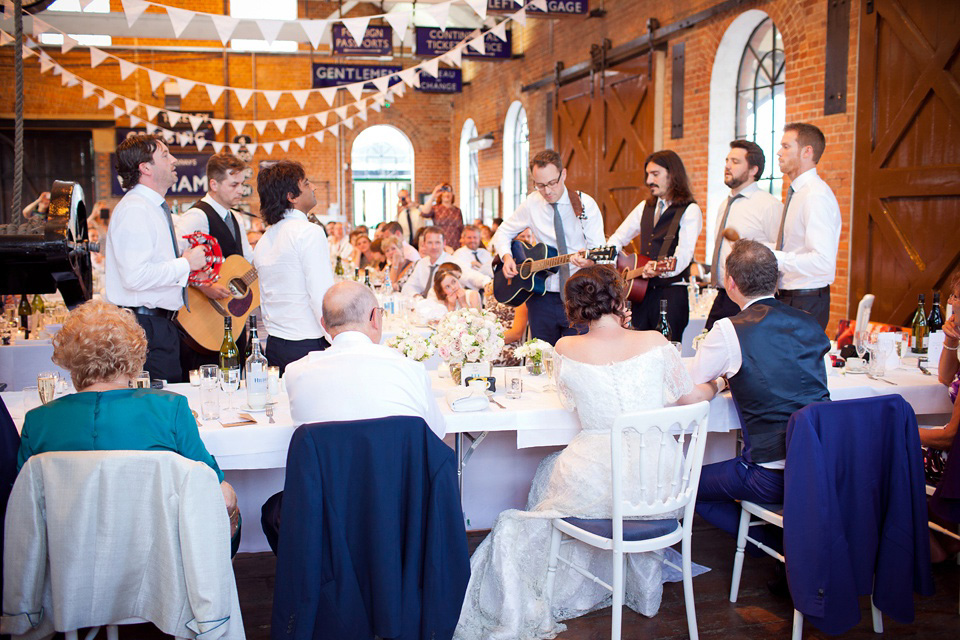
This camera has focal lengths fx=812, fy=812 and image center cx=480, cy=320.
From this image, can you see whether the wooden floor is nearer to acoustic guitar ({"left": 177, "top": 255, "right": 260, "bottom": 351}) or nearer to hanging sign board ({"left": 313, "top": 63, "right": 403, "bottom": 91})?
acoustic guitar ({"left": 177, "top": 255, "right": 260, "bottom": 351})

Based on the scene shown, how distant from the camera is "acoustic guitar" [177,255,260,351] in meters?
4.24

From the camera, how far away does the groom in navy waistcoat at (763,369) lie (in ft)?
9.28

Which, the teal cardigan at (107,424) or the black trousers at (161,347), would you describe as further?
the black trousers at (161,347)

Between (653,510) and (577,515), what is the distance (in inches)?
10.2

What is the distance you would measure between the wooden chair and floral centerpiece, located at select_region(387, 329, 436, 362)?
33.2 inches

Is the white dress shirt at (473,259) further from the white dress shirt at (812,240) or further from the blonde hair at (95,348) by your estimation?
the blonde hair at (95,348)

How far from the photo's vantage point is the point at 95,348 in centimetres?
217

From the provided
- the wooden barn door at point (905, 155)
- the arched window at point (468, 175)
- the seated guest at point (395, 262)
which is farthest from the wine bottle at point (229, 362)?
the arched window at point (468, 175)

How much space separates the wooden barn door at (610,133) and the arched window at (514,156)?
7.69ft

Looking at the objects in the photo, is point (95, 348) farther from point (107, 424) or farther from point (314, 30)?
point (314, 30)

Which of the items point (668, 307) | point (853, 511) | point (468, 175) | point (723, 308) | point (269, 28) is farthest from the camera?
point (468, 175)

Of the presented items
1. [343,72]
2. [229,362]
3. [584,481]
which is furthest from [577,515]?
[343,72]

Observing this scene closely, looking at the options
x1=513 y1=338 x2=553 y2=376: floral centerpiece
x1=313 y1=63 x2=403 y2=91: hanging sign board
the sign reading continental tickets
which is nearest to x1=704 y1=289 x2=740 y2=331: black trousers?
x1=513 y1=338 x2=553 y2=376: floral centerpiece

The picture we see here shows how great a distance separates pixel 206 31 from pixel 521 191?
5.94m
